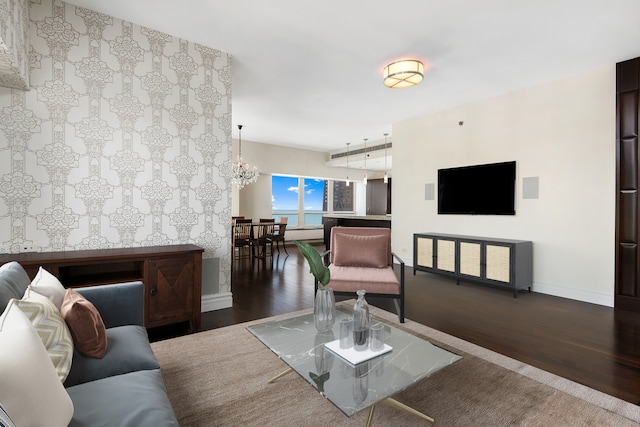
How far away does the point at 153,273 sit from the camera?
2.69m

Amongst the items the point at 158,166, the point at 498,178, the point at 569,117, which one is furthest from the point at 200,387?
the point at 569,117

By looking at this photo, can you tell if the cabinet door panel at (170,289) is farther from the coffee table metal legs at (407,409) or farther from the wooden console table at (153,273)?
the coffee table metal legs at (407,409)

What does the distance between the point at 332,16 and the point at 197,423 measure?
3.15 meters

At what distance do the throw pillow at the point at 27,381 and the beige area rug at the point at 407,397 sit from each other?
85 centimetres

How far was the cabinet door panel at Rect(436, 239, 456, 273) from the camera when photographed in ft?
15.3

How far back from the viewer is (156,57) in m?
3.09

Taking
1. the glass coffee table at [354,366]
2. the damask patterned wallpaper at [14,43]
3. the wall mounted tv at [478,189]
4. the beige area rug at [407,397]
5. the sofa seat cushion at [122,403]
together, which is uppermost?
the damask patterned wallpaper at [14,43]

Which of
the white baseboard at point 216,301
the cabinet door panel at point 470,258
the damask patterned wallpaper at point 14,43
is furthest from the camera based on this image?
the cabinet door panel at point 470,258

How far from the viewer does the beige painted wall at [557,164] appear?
11.9ft

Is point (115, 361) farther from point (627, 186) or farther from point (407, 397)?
point (627, 186)

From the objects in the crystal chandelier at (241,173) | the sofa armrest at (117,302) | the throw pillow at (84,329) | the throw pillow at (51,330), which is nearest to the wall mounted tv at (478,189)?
the crystal chandelier at (241,173)

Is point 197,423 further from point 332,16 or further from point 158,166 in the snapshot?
point 332,16

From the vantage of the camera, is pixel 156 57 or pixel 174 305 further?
pixel 156 57

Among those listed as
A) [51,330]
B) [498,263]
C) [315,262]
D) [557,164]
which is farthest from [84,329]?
[557,164]
